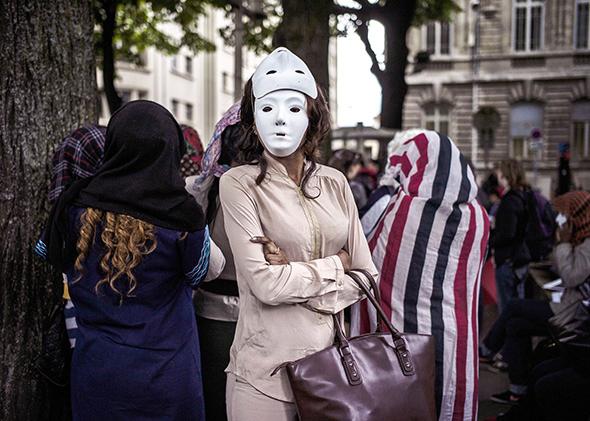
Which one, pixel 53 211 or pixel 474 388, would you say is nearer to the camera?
pixel 53 211

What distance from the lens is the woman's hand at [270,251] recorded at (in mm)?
2236

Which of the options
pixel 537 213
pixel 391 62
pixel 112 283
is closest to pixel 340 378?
pixel 112 283

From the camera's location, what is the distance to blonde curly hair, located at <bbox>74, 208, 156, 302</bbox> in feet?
7.59

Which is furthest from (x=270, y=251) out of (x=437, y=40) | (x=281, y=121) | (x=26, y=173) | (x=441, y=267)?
(x=437, y=40)

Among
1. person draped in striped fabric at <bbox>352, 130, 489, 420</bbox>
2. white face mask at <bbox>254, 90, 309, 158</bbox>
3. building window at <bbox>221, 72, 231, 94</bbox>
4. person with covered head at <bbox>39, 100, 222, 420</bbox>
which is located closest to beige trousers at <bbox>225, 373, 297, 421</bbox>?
person with covered head at <bbox>39, 100, 222, 420</bbox>

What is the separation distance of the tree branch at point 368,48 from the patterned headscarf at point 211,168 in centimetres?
966

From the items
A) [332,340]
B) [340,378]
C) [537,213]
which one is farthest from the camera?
[537,213]

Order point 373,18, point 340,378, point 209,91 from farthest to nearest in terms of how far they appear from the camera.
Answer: point 209,91 < point 373,18 < point 340,378

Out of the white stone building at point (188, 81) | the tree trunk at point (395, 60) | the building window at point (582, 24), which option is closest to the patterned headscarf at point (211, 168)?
the tree trunk at point (395, 60)

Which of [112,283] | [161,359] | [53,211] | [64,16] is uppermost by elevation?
[64,16]

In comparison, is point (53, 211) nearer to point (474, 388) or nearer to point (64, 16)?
point (64, 16)

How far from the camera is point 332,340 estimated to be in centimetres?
233

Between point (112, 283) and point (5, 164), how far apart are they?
1.14m

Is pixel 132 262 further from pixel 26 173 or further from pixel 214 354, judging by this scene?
pixel 26 173
